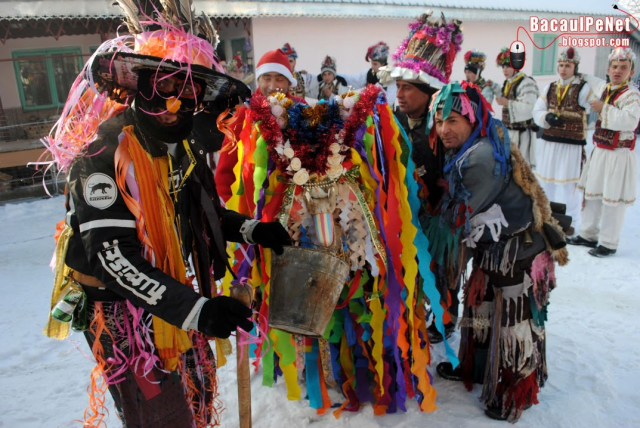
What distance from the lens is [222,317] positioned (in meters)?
1.63

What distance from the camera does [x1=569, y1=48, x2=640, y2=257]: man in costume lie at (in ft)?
16.6

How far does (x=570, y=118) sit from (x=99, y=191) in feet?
19.5

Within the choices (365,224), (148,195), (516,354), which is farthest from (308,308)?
(516,354)

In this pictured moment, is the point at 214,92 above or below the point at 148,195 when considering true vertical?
above

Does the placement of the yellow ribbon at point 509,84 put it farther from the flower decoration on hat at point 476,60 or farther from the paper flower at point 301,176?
the paper flower at point 301,176

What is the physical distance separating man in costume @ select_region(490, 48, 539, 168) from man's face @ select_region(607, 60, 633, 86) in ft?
5.86

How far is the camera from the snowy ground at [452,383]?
108 inches

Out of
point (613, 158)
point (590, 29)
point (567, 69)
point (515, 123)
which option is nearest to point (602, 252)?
point (613, 158)

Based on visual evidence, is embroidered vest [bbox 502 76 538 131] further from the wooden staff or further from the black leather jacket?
the black leather jacket

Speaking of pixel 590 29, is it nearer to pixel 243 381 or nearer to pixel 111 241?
pixel 243 381

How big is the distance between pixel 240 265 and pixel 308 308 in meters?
0.78

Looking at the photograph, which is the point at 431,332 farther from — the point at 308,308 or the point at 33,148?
the point at 33,148

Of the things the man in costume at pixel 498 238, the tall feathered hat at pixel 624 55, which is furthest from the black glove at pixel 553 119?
the man in costume at pixel 498 238

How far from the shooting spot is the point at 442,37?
3180 mm
